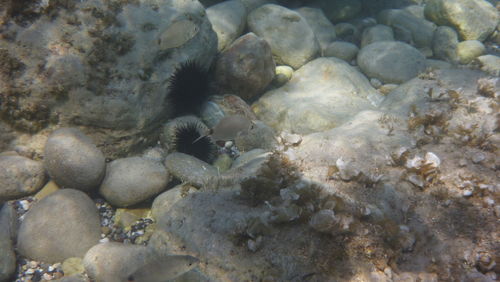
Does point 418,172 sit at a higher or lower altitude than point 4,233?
higher

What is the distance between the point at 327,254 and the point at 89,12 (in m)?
4.68

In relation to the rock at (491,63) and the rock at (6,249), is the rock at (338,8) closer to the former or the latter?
the rock at (491,63)

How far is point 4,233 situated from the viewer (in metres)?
A: 3.37

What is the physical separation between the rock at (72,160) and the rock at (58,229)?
0.23m

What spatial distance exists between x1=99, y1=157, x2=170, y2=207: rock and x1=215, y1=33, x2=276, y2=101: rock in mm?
2527

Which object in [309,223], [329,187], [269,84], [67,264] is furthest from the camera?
[269,84]

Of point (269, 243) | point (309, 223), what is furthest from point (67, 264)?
point (309, 223)

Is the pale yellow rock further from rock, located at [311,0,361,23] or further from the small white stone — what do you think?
rock, located at [311,0,361,23]

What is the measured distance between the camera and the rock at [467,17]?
30.2ft

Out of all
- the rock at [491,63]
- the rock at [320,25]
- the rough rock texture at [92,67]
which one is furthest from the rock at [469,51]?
the rough rock texture at [92,67]

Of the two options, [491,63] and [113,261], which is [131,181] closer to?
[113,261]

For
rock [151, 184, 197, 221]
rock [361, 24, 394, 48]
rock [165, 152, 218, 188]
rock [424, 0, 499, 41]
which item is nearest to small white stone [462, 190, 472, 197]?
rock [165, 152, 218, 188]

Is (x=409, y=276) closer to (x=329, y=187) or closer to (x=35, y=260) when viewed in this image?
(x=329, y=187)

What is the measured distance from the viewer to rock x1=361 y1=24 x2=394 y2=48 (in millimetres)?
8602
